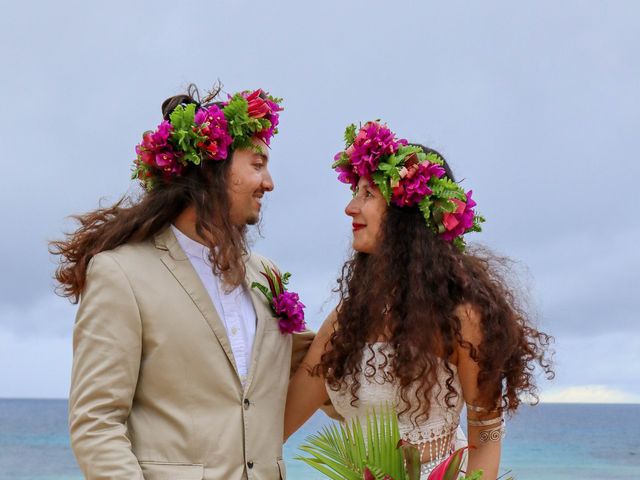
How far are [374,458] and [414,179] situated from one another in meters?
1.20

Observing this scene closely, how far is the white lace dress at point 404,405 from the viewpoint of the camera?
12.8 feet

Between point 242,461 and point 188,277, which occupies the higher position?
point 188,277

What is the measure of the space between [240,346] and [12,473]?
850 inches

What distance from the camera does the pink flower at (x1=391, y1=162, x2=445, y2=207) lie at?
4.00 m

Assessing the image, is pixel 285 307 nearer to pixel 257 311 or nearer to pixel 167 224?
pixel 257 311

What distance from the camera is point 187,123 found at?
3938 millimetres

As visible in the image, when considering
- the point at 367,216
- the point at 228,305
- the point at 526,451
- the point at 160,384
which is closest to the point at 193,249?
the point at 228,305

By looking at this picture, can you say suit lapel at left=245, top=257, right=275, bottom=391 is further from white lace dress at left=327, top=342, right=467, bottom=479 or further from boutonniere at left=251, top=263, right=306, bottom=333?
white lace dress at left=327, top=342, right=467, bottom=479

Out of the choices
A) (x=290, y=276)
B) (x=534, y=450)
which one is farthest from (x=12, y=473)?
(x=290, y=276)

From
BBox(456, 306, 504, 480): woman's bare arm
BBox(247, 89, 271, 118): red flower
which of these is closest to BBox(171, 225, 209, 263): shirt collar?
BBox(247, 89, 271, 118): red flower

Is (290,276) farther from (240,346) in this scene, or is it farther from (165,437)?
(165,437)

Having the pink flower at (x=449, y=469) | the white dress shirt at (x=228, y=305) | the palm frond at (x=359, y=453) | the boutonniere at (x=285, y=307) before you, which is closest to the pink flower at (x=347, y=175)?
the boutonniere at (x=285, y=307)

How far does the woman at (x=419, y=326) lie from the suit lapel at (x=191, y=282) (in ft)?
1.65

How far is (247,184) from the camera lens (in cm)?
396
